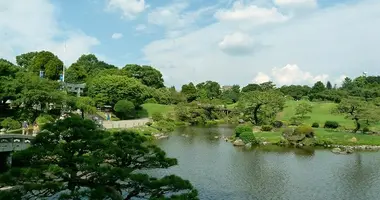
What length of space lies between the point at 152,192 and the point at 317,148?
32005 millimetres

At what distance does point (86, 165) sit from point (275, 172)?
20468 millimetres

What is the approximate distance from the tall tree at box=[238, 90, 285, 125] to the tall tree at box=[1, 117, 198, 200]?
1806 inches

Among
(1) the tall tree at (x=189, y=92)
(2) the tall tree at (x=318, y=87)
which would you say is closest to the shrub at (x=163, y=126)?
(1) the tall tree at (x=189, y=92)

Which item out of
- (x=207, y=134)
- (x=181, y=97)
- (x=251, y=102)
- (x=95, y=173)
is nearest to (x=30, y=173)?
(x=95, y=173)

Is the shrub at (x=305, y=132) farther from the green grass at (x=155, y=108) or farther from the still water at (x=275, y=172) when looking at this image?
the green grass at (x=155, y=108)

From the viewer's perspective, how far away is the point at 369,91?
86.1m

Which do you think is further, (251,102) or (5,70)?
(251,102)

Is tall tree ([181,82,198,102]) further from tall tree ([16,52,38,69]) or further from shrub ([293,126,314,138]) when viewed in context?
shrub ([293,126,314,138])

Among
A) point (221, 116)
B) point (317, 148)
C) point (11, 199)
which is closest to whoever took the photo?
point (11, 199)

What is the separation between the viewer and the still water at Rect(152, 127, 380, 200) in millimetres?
23109

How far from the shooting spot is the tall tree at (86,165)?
34.9ft

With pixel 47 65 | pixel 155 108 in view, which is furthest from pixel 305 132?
pixel 47 65

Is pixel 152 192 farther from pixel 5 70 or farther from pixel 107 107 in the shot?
pixel 107 107

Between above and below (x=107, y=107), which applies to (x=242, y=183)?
below
